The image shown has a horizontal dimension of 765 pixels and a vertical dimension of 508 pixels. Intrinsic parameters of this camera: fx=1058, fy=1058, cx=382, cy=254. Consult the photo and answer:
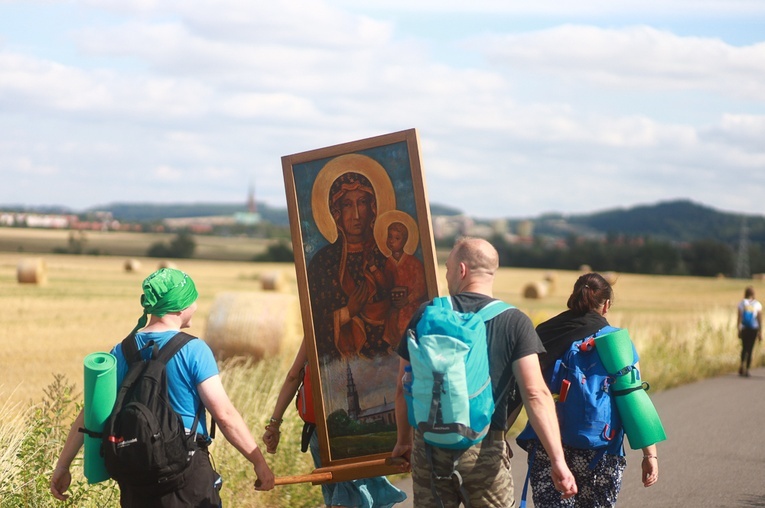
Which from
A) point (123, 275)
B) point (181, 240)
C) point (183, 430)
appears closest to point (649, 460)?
point (183, 430)

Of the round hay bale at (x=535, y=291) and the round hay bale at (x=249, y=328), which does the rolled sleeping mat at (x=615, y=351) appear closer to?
the round hay bale at (x=249, y=328)

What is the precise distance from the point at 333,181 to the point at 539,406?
1.71 metres

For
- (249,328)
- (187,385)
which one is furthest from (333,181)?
(249,328)

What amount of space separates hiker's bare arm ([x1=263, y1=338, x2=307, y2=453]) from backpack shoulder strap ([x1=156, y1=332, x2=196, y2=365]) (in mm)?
1221

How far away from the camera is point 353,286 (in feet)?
17.5

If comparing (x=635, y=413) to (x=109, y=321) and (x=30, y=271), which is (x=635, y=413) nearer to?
(x=109, y=321)

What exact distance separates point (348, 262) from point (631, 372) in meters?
1.48

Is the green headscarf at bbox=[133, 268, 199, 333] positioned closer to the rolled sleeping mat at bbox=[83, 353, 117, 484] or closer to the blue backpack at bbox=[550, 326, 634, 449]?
the rolled sleeping mat at bbox=[83, 353, 117, 484]

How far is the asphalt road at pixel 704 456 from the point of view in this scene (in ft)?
25.5

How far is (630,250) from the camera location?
89688 millimetres

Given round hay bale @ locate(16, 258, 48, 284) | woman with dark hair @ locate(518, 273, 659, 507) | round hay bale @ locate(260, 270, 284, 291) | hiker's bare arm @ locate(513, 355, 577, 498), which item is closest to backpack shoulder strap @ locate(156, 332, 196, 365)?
hiker's bare arm @ locate(513, 355, 577, 498)

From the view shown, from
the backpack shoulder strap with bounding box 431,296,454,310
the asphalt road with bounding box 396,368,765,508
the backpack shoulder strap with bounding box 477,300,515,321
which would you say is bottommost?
the asphalt road with bounding box 396,368,765,508

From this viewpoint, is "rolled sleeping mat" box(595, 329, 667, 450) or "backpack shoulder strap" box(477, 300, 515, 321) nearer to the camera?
"backpack shoulder strap" box(477, 300, 515, 321)

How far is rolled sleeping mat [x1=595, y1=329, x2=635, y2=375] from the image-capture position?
505cm
